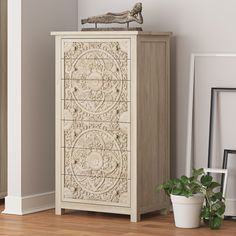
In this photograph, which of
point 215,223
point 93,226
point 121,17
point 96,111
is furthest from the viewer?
point 121,17

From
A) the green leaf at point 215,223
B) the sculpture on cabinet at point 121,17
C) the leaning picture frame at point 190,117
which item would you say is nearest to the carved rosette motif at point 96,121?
the sculpture on cabinet at point 121,17

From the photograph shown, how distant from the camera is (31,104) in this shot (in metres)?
5.88

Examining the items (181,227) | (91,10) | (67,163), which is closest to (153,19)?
(91,10)

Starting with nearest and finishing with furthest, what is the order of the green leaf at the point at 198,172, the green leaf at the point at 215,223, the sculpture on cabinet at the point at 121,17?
the green leaf at the point at 215,223, the green leaf at the point at 198,172, the sculpture on cabinet at the point at 121,17

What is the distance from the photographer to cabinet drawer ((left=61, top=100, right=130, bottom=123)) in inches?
218

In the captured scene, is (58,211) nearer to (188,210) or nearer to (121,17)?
(188,210)

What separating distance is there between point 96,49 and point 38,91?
24.2 inches

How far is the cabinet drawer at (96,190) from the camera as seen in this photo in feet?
18.2

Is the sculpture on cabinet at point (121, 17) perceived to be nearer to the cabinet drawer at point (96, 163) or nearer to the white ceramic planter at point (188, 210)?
the cabinet drawer at point (96, 163)

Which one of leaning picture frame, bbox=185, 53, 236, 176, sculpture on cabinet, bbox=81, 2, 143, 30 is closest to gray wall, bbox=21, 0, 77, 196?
sculpture on cabinet, bbox=81, 2, 143, 30

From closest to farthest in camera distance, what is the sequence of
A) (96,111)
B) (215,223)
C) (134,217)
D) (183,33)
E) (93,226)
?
1. (215,223)
2. (93,226)
3. (134,217)
4. (96,111)
5. (183,33)

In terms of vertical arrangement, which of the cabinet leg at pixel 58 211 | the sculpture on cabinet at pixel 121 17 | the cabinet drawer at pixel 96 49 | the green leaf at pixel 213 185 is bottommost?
the cabinet leg at pixel 58 211

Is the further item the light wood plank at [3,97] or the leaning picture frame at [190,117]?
the light wood plank at [3,97]

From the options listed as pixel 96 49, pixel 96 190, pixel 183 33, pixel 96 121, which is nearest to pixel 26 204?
pixel 96 190
